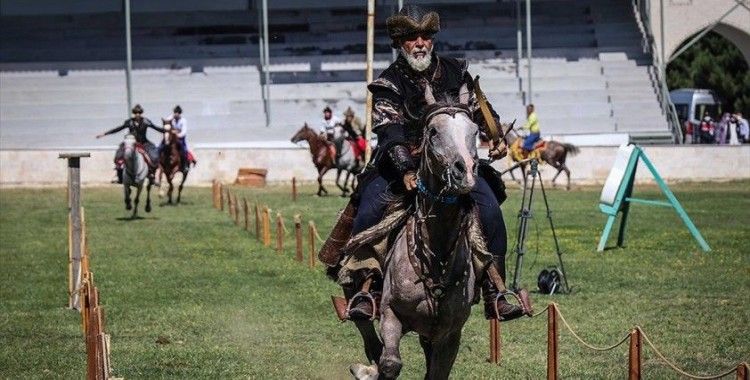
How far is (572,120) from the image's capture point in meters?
55.8

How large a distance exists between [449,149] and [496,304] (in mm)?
1870

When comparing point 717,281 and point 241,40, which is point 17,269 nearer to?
point 717,281

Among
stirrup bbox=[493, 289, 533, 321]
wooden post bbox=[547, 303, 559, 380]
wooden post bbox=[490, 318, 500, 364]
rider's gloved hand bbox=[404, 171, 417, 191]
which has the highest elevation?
rider's gloved hand bbox=[404, 171, 417, 191]

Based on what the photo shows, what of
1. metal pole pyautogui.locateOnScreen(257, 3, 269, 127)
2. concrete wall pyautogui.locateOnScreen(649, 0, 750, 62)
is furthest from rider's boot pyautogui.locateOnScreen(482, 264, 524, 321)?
concrete wall pyautogui.locateOnScreen(649, 0, 750, 62)

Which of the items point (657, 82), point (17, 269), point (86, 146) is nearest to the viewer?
point (17, 269)

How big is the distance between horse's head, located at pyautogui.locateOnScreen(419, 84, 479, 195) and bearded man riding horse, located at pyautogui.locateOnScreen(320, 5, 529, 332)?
87 cm

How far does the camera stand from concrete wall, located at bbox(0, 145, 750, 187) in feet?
157

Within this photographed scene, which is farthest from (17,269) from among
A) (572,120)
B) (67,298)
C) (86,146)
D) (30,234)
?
(572,120)

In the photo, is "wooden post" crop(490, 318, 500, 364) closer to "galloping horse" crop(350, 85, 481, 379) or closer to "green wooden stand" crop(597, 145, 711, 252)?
"galloping horse" crop(350, 85, 481, 379)

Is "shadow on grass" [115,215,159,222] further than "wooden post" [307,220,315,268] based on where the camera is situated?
Yes

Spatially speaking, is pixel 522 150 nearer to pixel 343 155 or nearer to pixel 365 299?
pixel 343 155

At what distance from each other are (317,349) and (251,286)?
6.09 metres

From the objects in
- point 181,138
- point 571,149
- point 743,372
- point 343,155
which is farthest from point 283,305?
point 571,149

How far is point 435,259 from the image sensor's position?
400 inches
